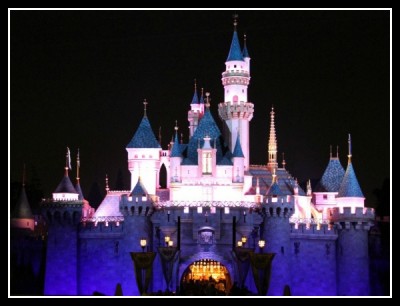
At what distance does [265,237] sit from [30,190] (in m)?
23.7

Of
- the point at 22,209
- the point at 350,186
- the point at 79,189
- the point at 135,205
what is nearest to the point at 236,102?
the point at 350,186

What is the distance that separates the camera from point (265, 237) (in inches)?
3113

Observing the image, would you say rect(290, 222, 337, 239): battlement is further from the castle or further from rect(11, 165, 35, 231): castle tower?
rect(11, 165, 35, 231): castle tower

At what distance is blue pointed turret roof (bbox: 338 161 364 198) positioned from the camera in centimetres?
8106

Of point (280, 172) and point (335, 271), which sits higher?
point (280, 172)

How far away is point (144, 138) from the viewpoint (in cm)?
8250

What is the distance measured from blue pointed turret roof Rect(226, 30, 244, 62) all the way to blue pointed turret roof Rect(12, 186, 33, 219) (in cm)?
1377

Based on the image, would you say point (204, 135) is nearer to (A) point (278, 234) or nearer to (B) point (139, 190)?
(B) point (139, 190)

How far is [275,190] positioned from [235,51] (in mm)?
8480

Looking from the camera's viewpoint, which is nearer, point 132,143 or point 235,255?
point 235,255

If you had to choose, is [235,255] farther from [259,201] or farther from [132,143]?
[132,143]
